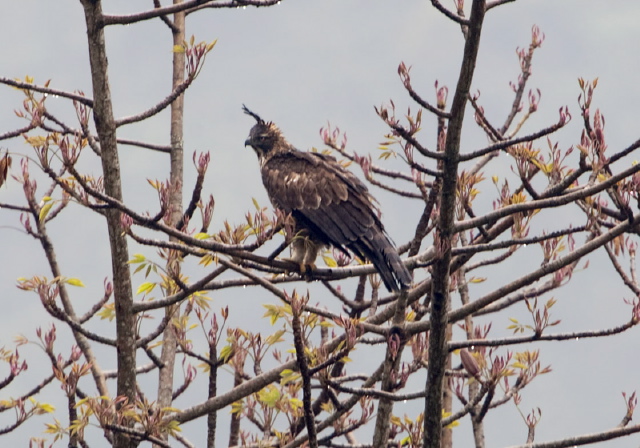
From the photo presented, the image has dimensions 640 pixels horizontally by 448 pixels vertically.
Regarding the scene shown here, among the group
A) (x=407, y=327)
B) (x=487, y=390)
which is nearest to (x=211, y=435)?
(x=407, y=327)

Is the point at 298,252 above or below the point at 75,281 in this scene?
above

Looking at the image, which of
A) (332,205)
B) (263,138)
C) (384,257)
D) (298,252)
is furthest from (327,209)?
(263,138)

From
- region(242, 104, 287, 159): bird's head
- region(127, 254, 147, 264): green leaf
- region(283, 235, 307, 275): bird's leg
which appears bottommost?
region(127, 254, 147, 264): green leaf

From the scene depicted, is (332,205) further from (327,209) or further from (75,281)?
(75,281)

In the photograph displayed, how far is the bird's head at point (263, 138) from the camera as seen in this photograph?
32.1ft

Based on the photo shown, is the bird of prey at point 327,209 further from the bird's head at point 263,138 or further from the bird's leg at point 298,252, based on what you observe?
the bird's head at point 263,138

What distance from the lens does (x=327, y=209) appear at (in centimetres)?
795

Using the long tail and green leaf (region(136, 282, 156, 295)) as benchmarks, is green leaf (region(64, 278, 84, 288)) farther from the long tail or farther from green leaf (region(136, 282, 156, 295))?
the long tail

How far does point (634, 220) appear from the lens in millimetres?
6062

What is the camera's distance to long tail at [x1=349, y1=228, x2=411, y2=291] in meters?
6.66

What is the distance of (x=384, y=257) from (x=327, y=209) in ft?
3.68

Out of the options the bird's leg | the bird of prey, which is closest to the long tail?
the bird of prey

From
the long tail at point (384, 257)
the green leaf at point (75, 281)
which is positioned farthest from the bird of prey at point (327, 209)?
the green leaf at point (75, 281)

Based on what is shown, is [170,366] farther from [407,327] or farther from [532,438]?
[532,438]
